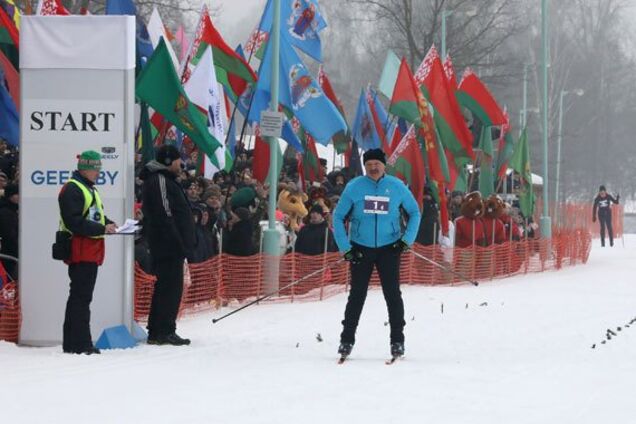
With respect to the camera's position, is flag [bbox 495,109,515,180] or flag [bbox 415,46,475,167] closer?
flag [bbox 415,46,475,167]

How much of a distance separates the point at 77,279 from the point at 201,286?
4.66 metres

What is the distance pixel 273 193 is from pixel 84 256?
673cm

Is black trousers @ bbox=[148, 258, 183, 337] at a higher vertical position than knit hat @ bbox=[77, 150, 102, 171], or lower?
lower

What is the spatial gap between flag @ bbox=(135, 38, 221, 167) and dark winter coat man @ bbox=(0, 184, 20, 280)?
1.89 meters

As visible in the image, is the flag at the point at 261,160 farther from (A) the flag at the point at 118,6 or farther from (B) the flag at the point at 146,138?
(B) the flag at the point at 146,138

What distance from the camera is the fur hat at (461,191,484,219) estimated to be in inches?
871

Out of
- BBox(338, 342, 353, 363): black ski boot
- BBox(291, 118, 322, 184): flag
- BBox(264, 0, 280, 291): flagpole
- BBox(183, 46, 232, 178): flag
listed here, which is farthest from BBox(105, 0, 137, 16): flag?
BBox(338, 342, 353, 363): black ski boot

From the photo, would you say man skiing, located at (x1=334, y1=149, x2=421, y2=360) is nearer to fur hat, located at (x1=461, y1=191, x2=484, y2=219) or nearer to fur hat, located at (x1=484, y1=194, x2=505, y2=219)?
fur hat, located at (x1=461, y1=191, x2=484, y2=219)

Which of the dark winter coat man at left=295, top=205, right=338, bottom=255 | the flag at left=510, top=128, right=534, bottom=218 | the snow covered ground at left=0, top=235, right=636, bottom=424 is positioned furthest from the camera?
the flag at left=510, top=128, right=534, bottom=218

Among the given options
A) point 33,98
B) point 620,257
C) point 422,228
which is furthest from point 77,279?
point 620,257

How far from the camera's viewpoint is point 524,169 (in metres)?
26.2

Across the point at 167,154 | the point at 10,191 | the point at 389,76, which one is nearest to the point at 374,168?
the point at 167,154

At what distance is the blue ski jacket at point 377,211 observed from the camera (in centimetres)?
1055

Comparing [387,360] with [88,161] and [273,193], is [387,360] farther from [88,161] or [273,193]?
[273,193]
